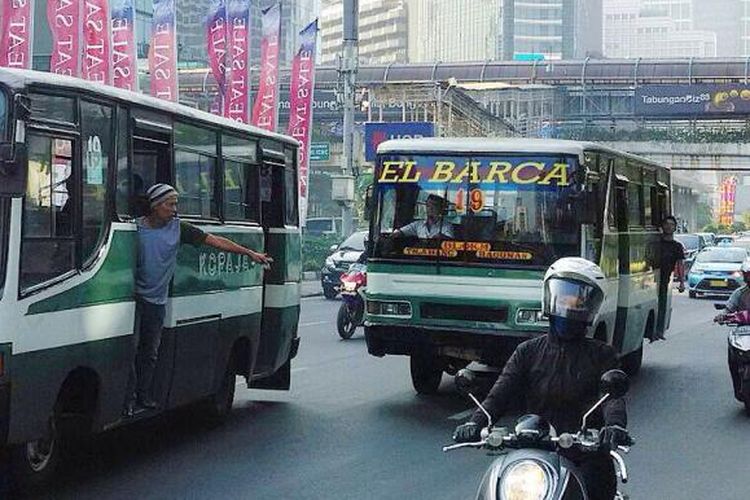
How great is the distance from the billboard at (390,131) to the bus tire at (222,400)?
29130 mm

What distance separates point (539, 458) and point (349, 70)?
Result: 28.6m

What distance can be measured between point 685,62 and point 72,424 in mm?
62868

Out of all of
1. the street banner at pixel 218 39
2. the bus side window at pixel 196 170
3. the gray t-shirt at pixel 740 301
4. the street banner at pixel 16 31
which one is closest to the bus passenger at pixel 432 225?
the bus side window at pixel 196 170

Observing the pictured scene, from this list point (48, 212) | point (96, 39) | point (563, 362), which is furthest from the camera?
point (96, 39)

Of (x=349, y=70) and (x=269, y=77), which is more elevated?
(x=349, y=70)

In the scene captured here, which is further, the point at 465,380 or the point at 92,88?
the point at 92,88

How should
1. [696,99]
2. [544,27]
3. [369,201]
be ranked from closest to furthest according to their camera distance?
[369,201] → [696,99] → [544,27]

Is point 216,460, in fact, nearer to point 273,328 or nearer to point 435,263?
point 273,328

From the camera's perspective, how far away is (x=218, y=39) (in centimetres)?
3188

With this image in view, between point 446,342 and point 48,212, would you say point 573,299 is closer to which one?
point 48,212

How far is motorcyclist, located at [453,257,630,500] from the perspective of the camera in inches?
207

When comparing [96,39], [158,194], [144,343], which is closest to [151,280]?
[144,343]

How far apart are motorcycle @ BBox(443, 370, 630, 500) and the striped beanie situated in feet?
15.7

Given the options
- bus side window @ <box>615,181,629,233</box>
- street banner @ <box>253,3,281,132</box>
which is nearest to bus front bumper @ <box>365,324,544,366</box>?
bus side window @ <box>615,181,629,233</box>
